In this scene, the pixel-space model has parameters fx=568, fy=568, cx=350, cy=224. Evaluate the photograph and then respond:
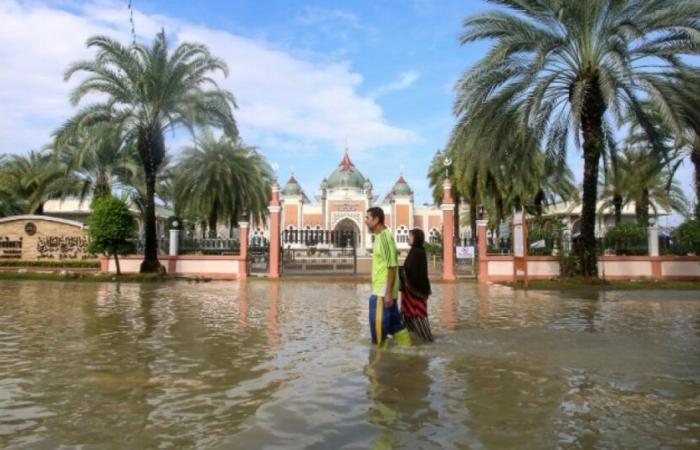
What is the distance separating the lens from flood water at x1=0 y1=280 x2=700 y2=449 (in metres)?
3.68

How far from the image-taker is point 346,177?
63.8 meters

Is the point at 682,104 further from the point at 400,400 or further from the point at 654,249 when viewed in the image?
the point at 400,400

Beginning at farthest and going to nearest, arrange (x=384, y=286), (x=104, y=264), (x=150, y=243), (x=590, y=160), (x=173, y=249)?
(x=104, y=264) → (x=173, y=249) → (x=150, y=243) → (x=590, y=160) → (x=384, y=286)

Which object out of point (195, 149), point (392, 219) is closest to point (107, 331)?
point (195, 149)

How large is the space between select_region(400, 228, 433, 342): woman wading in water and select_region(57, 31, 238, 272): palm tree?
14.5 meters

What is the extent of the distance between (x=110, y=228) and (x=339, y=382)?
55.9ft

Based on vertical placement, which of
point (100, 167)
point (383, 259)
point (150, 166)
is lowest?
point (383, 259)

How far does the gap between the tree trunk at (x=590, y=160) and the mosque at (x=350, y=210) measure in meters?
41.0

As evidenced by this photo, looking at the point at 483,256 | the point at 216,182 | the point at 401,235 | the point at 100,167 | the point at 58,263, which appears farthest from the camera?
the point at 401,235

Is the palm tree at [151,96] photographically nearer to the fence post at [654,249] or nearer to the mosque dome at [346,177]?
the fence post at [654,249]

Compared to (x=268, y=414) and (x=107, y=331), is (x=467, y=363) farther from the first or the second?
(x=107, y=331)

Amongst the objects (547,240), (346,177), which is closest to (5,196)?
(547,240)

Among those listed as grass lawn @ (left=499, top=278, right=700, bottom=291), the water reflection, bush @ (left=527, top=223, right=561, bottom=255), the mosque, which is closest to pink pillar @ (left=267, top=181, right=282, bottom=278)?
grass lawn @ (left=499, top=278, right=700, bottom=291)

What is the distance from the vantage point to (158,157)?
67.4 feet
